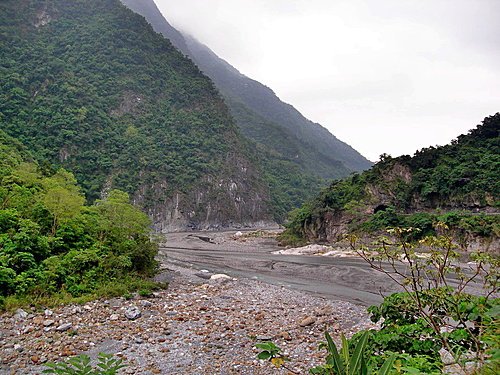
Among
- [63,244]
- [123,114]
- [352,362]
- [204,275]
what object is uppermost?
[123,114]

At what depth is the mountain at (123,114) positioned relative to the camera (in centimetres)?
6738

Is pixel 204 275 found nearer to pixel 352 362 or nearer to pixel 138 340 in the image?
pixel 138 340

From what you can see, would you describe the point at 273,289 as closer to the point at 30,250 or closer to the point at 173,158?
the point at 30,250

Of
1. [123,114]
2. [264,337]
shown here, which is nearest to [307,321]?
[264,337]

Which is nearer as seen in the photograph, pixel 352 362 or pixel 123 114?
pixel 352 362

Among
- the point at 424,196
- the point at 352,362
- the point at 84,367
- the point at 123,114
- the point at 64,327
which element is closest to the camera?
the point at 352,362

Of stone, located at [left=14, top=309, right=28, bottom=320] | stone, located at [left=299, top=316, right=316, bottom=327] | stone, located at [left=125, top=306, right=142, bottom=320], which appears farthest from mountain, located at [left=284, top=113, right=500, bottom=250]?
stone, located at [left=14, top=309, right=28, bottom=320]

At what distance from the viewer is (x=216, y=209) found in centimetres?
8844

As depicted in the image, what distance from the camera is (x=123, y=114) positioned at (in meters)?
86.4

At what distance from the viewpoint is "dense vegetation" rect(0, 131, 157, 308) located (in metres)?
12.0

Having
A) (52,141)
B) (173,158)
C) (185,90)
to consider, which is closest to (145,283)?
(52,141)

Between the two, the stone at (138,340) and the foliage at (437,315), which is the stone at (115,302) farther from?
the foliage at (437,315)

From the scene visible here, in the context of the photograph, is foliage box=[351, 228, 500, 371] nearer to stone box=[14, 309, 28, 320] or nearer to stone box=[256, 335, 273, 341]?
stone box=[256, 335, 273, 341]

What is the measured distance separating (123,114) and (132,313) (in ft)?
270
